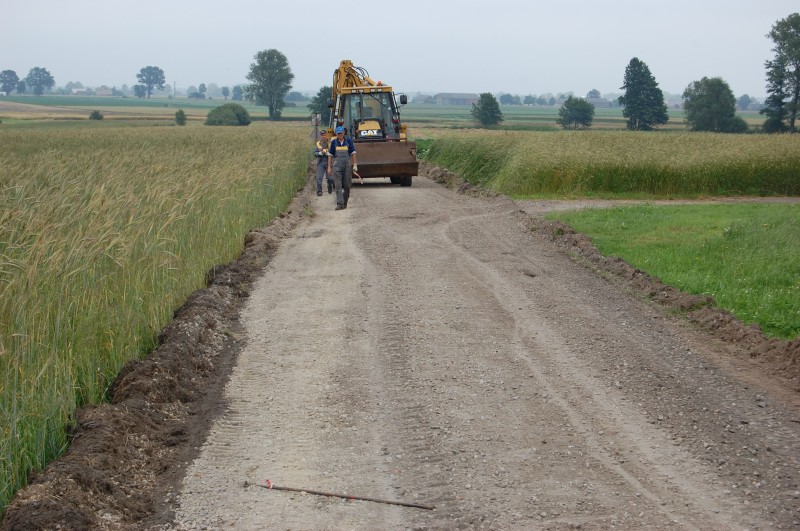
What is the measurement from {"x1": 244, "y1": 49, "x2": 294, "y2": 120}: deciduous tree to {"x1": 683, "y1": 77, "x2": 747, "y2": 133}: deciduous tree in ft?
190

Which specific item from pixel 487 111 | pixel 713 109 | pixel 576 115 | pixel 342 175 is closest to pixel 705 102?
pixel 713 109

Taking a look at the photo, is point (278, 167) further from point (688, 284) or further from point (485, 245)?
point (688, 284)

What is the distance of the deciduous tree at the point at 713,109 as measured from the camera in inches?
3071

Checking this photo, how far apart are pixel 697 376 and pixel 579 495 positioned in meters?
3.12

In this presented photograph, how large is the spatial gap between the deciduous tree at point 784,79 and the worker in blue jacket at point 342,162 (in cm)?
A: 5930

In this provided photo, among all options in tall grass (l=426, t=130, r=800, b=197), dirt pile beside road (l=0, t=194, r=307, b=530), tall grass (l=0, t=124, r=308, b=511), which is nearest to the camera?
dirt pile beside road (l=0, t=194, r=307, b=530)

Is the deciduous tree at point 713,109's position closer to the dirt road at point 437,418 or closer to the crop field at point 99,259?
the crop field at point 99,259

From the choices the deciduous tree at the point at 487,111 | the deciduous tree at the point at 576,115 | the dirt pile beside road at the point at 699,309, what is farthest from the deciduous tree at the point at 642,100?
the dirt pile beside road at the point at 699,309

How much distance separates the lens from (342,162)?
70.6ft

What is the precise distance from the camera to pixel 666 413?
281 inches

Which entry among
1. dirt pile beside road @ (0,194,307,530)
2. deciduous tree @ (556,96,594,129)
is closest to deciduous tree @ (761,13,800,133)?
deciduous tree @ (556,96,594,129)

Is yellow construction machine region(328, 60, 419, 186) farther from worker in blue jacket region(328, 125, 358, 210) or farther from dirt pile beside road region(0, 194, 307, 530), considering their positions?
dirt pile beside road region(0, 194, 307, 530)

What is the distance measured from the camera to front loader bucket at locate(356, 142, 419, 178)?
27.4 metres

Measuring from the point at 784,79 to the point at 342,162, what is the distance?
6624 cm
